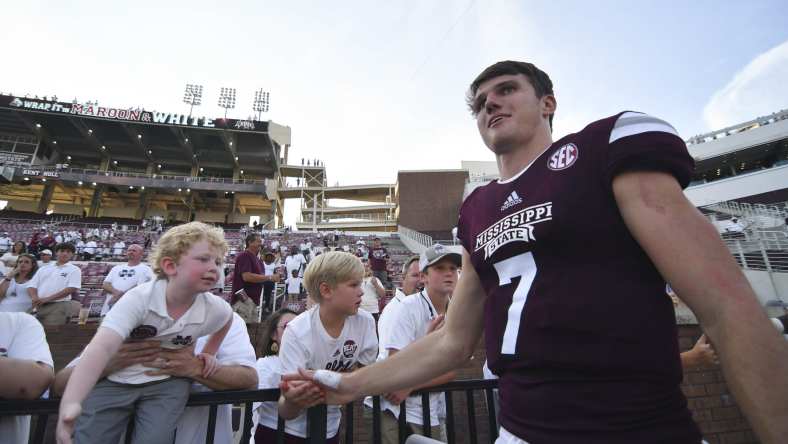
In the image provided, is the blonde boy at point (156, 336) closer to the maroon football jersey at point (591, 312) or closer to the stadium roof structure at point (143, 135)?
the maroon football jersey at point (591, 312)

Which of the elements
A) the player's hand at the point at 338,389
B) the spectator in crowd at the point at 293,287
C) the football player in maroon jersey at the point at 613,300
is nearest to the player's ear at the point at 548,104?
the football player in maroon jersey at the point at 613,300

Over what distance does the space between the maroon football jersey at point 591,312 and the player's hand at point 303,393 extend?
26.9 inches

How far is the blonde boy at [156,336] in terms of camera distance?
169 cm

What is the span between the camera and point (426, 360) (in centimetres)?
128

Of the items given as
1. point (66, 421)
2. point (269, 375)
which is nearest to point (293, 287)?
point (269, 375)

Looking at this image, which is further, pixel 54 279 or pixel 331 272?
pixel 54 279

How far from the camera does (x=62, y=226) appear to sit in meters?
28.8

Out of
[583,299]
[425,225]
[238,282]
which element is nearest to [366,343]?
[583,299]

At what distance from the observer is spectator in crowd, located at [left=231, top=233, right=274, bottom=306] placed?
625cm

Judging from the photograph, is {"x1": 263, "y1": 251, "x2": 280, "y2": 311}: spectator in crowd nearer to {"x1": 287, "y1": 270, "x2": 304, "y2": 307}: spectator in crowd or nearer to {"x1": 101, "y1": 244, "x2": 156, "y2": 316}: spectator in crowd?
{"x1": 287, "y1": 270, "x2": 304, "y2": 307}: spectator in crowd

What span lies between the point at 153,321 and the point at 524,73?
2.26m

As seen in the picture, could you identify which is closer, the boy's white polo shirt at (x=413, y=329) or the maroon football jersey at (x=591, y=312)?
the maroon football jersey at (x=591, y=312)

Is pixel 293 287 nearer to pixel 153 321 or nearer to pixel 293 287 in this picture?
pixel 293 287

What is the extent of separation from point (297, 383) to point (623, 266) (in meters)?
1.17
